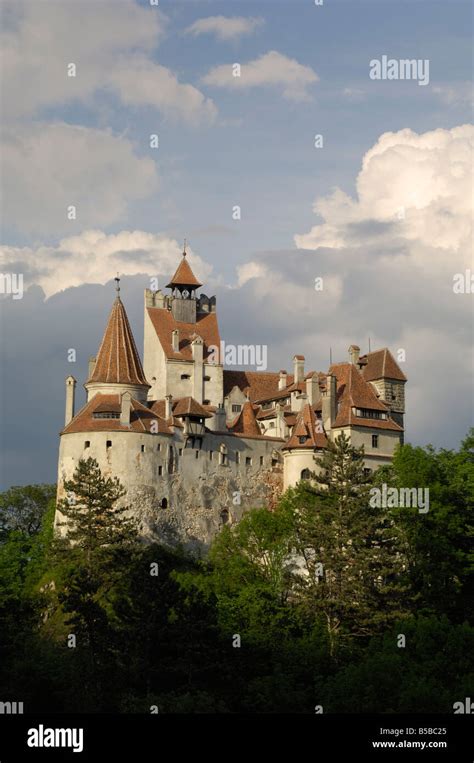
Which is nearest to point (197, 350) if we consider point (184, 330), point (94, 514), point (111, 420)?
point (184, 330)

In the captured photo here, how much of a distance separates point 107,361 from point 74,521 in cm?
1314

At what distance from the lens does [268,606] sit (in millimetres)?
78062

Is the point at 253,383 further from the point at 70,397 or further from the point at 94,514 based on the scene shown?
the point at 94,514

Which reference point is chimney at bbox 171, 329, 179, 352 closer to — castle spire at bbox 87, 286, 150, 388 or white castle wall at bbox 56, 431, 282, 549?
castle spire at bbox 87, 286, 150, 388

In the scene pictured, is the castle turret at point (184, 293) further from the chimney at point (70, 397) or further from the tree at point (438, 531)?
the tree at point (438, 531)

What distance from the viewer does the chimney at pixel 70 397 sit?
93.8 metres

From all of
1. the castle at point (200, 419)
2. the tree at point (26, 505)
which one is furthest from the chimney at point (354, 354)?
the tree at point (26, 505)

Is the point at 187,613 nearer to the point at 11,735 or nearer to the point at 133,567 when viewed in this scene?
the point at 133,567

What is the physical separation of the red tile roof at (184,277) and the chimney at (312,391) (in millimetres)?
12770

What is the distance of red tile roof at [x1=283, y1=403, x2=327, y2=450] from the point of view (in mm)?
92938

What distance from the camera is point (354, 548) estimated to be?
7562 cm

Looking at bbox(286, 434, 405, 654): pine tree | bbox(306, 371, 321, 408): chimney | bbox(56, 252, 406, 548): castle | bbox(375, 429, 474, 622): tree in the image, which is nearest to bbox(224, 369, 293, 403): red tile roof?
bbox(56, 252, 406, 548): castle

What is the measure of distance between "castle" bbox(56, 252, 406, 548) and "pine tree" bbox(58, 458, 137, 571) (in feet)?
9.43

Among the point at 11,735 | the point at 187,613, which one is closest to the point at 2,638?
the point at 187,613
